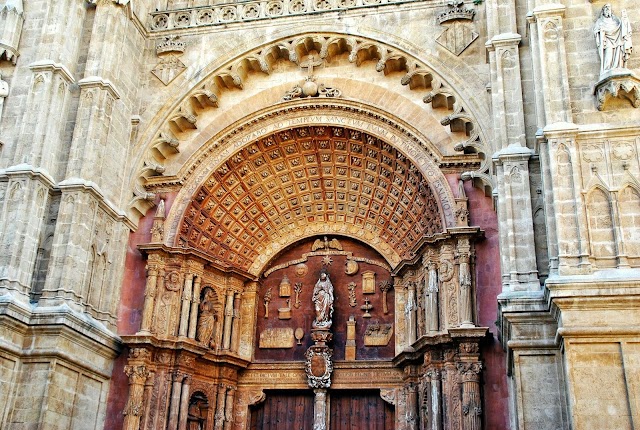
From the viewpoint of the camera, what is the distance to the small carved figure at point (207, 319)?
1653 cm

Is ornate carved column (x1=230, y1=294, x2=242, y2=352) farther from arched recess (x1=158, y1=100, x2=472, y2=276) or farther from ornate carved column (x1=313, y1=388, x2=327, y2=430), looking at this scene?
ornate carved column (x1=313, y1=388, x2=327, y2=430)

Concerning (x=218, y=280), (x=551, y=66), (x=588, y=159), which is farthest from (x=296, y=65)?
(x=588, y=159)

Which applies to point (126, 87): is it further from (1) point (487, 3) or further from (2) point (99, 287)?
(1) point (487, 3)

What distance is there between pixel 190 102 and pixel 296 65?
261 centimetres

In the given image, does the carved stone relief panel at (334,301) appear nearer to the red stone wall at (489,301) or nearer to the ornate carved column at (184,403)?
the ornate carved column at (184,403)

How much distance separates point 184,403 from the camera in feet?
51.2

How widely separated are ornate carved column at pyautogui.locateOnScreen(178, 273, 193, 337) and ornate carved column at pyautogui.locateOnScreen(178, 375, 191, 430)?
0.99m

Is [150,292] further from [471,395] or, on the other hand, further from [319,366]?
[471,395]

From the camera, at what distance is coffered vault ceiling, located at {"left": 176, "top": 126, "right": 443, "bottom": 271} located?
1680 centimetres

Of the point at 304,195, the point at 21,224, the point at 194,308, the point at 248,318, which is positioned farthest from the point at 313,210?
the point at 21,224

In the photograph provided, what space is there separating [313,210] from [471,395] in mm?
6552

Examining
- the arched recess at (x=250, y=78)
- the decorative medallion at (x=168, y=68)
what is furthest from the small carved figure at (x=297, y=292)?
the decorative medallion at (x=168, y=68)

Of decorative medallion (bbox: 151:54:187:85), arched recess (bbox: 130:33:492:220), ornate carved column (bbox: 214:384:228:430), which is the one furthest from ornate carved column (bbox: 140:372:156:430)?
decorative medallion (bbox: 151:54:187:85)

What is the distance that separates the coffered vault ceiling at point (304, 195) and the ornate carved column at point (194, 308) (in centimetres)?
90
